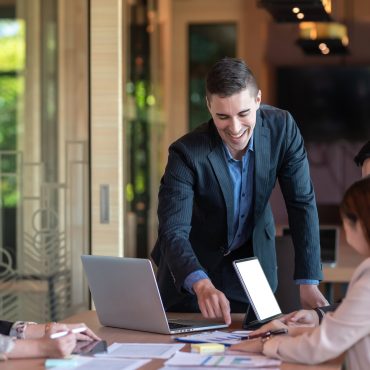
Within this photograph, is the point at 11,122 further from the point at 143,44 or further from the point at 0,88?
the point at 143,44

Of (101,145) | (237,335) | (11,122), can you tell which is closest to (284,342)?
(237,335)

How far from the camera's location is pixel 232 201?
3617mm

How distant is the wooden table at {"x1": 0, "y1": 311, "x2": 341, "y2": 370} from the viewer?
2.76 metres

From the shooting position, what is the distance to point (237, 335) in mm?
3205

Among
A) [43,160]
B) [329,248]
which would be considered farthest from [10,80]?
[329,248]

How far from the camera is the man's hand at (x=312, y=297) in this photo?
11.9ft

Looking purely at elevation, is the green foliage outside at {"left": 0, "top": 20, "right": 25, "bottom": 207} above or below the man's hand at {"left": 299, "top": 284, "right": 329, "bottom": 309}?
above

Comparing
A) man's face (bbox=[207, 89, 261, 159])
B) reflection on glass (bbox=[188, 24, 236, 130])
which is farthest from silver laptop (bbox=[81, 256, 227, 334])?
reflection on glass (bbox=[188, 24, 236, 130])

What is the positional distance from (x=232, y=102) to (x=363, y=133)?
836 cm

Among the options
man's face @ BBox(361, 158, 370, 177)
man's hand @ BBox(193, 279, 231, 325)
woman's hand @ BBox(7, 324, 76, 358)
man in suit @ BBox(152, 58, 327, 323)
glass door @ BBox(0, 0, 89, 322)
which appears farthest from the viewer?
glass door @ BBox(0, 0, 89, 322)

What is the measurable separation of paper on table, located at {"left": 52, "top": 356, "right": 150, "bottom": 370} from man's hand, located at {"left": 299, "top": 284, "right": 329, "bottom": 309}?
98 centimetres

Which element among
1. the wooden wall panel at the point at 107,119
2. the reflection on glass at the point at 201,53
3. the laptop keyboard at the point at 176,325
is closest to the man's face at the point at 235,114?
the laptop keyboard at the point at 176,325

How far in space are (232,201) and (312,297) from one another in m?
0.46

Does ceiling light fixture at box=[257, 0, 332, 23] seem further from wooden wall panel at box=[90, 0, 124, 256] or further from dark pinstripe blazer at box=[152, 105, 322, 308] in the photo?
dark pinstripe blazer at box=[152, 105, 322, 308]
